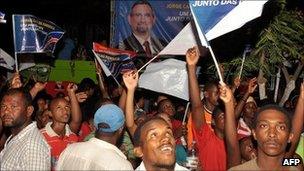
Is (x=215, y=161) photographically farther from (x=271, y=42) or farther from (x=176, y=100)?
(x=176, y=100)

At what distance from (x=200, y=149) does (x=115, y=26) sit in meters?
8.67

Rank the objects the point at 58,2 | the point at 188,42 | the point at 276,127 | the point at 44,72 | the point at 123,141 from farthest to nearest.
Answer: the point at 58,2 → the point at 44,72 → the point at 188,42 → the point at 123,141 → the point at 276,127

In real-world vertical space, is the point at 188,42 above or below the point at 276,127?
above

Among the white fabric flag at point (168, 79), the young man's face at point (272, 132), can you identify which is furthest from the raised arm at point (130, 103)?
the white fabric flag at point (168, 79)

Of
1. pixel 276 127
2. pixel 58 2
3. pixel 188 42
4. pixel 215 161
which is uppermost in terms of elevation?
pixel 58 2

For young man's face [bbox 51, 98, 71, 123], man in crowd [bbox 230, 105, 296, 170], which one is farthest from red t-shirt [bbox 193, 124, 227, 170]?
young man's face [bbox 51, 98, 71, 123]

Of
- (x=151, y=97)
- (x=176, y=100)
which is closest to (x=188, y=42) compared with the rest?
(x=176, y=100)

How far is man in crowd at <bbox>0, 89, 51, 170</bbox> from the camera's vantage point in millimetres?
5266

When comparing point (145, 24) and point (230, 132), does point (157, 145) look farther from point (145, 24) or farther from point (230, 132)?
point (145, 24)

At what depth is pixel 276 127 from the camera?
507 cm

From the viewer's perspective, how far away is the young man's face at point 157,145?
4742 millimetres

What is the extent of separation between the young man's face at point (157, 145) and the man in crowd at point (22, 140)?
0.92 meters

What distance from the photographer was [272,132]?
16.5 feet

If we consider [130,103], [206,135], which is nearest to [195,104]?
[206,135]
